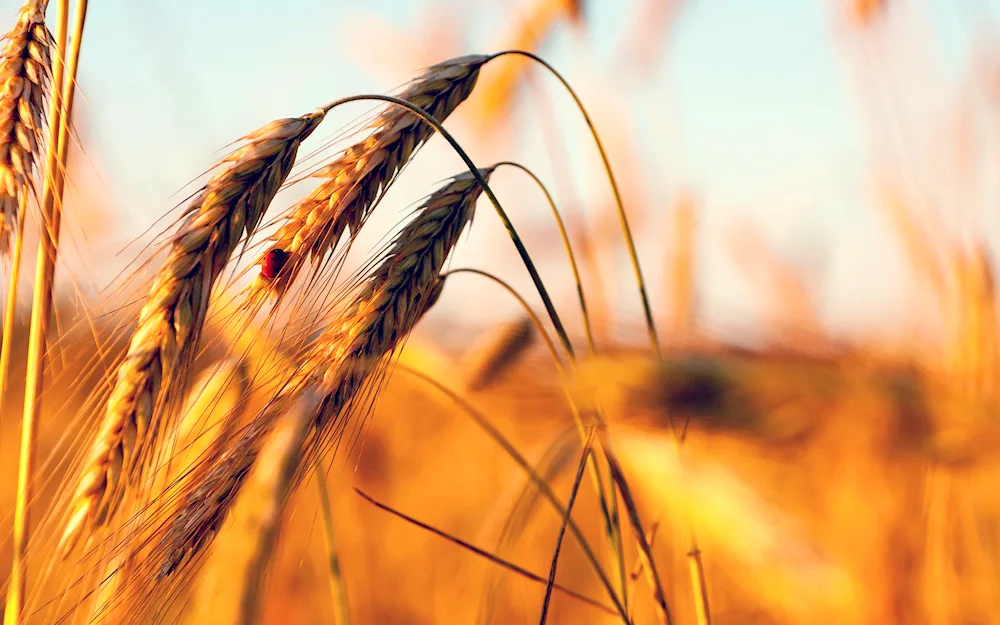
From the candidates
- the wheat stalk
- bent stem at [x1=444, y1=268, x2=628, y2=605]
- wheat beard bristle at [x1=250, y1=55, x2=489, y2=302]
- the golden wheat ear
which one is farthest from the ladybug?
the golden wheat ear

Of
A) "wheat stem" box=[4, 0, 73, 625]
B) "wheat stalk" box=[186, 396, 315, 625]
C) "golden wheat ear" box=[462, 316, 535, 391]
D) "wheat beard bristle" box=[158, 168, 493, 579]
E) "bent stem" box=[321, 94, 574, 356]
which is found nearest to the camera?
"wheat stalk" box=[186, 396, 315, 625]

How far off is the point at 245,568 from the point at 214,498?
0.31 m

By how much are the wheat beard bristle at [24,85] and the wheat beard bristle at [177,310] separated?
1.25ft

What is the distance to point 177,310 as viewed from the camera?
30.9 inches

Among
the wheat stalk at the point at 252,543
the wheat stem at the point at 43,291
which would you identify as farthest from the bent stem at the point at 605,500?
the wheat stem at the point at 43,291

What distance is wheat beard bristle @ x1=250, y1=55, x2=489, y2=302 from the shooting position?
905 millimetres

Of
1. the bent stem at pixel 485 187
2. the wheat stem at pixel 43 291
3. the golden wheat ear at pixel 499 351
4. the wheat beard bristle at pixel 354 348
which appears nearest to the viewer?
the wheat beard bristle at pixel 354 348

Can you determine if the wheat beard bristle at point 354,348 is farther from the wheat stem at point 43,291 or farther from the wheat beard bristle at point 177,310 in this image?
the wheat stem at point 43,291

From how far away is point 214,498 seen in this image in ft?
2.45

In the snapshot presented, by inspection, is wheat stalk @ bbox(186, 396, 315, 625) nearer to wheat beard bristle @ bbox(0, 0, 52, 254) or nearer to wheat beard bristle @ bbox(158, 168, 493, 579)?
wheat beard bristle @ bbox(158, 168, 493, 579)

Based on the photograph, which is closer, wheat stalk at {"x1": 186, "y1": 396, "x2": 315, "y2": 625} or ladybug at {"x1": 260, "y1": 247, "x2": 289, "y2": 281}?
wheat stalk at {"x1": 186, "y1": 396, "x2": 315, "y2": 625}

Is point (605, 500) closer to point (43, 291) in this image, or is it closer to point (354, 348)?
point (354, 348)

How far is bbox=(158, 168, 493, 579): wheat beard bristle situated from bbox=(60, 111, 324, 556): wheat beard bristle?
82 mm

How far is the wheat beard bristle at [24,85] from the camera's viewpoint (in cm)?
103
